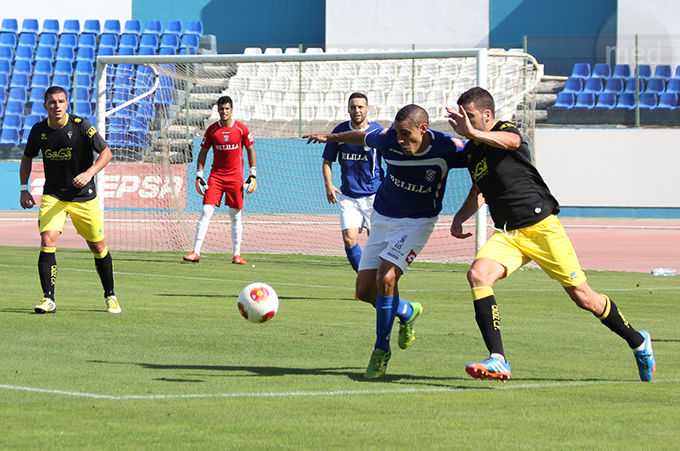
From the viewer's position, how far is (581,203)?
85.5 feet

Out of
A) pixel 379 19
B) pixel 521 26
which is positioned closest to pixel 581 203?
pixel 521 26

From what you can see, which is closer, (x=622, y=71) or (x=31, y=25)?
(x=622, y=71)

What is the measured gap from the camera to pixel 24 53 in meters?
30.1

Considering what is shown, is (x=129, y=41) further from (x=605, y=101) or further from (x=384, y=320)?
(x=384, y=320)

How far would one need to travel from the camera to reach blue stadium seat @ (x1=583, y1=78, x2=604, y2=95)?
88.0 ft

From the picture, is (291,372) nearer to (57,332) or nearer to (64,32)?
(57,332)

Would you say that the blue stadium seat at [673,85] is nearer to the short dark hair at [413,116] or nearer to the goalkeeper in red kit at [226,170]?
the goalkeeper in red kit at [226,170]

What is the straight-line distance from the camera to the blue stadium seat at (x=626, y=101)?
85.1ft

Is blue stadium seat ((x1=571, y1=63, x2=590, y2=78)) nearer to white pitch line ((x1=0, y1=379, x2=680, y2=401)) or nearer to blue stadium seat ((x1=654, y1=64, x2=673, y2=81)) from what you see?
blue stadium seat ((x1=654, y1=64, x2=673, y2=81))

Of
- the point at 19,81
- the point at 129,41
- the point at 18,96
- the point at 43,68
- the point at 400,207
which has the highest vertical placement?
the point at 129,41

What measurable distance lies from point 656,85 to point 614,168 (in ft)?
10.3

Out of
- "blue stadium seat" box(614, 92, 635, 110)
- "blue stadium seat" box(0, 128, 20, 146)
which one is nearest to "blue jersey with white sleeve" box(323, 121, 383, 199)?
"blue stadium seat" box(614, 92, 635, 110)

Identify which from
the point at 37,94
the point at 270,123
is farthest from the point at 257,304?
the point at 37,94

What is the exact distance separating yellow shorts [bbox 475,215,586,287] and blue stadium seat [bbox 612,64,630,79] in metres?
22.9
